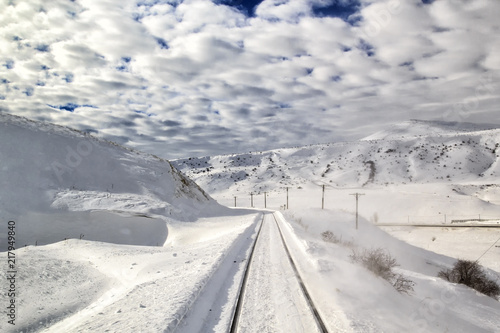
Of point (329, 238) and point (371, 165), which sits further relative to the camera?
point (371, 165)

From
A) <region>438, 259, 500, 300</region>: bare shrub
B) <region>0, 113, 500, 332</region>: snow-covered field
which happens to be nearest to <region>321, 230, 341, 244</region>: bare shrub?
<region>0, 113, 500, 332</region>: snow-covered field

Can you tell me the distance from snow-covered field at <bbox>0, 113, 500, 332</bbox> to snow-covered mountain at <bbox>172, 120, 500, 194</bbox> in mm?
51909

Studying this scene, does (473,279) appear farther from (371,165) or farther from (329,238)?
(371,165)

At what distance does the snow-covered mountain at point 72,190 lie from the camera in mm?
20594

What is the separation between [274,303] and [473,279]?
16.5 metres

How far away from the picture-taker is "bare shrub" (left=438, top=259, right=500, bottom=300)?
Result: 53.5ft

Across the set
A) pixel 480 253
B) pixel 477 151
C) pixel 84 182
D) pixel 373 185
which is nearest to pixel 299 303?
pixel 84 182

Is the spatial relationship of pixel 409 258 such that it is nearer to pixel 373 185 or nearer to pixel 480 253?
pixel 480 253

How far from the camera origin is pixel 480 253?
32.3 m

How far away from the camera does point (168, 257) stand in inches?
496

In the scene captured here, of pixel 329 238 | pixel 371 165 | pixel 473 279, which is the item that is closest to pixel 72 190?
pixel 329 238

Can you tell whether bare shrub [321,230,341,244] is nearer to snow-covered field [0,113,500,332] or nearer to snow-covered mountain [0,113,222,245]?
snow-covered field [0,113,500,332]

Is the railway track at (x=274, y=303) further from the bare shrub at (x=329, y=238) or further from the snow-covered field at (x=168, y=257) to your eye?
the bare shrub at (x=329, y=238)

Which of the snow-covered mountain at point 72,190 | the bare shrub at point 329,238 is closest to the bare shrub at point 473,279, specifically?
the bare shrub at point 329,238
